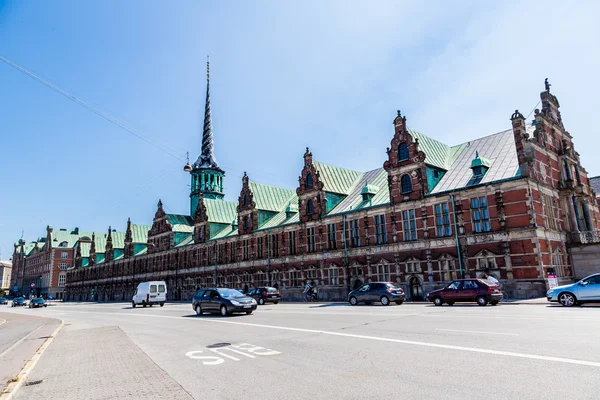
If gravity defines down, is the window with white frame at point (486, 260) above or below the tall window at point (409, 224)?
below

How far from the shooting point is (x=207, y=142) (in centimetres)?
8188

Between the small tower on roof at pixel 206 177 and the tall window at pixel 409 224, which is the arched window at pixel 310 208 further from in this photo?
the small tower on roof at pixel 206 177

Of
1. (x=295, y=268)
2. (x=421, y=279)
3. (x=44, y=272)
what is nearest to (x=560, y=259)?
(x=421, y=279)

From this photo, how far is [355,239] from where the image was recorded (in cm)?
4066

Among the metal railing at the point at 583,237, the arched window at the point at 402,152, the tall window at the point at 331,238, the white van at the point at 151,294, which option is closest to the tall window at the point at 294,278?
the tall window at the point at 331,238

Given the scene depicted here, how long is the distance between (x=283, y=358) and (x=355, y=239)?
31712 mm

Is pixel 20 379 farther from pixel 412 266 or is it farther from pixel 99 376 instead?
pixel 412 266

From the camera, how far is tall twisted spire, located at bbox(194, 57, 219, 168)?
78500 mm

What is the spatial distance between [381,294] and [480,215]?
35.6ft

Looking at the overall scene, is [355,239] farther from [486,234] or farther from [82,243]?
[82,243]

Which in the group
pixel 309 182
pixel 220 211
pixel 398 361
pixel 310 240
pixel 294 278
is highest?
pixel 220 211

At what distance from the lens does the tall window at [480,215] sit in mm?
31333

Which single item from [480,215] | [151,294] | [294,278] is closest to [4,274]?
[151,294]

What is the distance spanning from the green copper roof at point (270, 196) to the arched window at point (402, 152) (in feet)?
78.5
